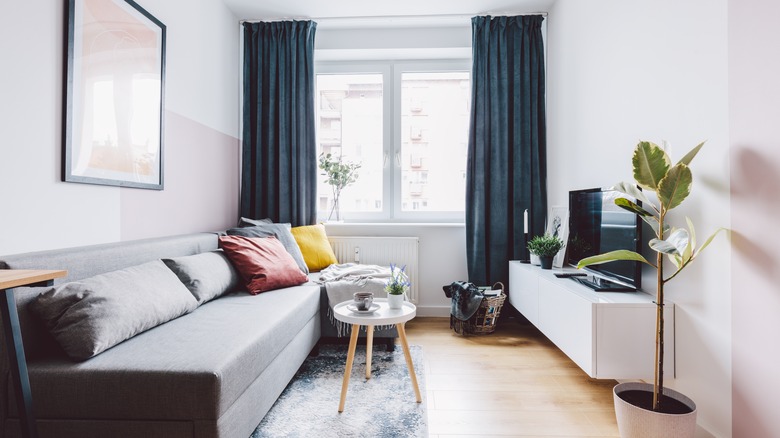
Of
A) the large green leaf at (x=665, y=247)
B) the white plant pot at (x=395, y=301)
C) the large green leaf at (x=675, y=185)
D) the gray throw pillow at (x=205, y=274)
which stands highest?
the large green leaf at (x=675, y=185)

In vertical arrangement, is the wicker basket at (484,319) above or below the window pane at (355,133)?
below

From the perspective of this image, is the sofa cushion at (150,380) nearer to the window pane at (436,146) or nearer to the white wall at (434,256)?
the white wall at (434,256)

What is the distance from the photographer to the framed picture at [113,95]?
1.74 m

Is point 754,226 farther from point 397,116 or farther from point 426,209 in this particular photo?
point 397,116

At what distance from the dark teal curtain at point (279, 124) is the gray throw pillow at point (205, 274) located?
1.10 m

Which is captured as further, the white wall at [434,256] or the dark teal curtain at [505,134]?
the white wall at [434,256]

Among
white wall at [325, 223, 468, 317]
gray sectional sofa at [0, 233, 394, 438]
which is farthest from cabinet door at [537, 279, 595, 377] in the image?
gray sectional sofa at [0, 233, 394, 438]

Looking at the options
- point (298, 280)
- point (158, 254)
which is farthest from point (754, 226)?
point (158, 254)

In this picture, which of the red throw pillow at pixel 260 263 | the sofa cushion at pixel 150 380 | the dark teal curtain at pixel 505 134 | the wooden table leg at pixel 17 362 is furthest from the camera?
the dark teal curtain at pixel 505 134

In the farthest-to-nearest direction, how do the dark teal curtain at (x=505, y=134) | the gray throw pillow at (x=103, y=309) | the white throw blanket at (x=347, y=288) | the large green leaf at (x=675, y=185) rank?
1. the dark teal curtain at (x=505, y=134)
2. the white throw blanket at (x=347, y=288)
3. the large green leaf at (x=675, y=185)
4. the gray throw pillow at (x=103, y=309)

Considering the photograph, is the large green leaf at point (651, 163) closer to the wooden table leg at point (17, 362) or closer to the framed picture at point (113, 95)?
the wooden table leg at point (17, 362)

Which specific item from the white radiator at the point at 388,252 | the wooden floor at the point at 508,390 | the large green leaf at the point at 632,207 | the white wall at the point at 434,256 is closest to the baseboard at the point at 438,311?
the white wall at the point at 434,256

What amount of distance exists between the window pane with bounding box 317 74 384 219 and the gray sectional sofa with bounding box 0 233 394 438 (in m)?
2.13

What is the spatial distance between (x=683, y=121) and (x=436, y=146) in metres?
2.14
